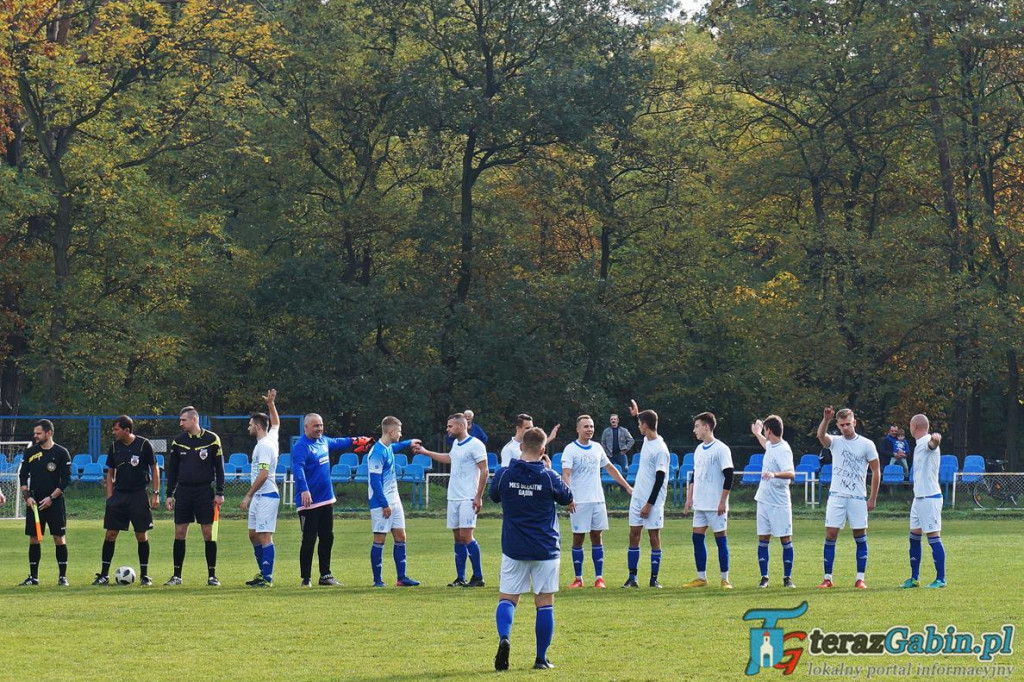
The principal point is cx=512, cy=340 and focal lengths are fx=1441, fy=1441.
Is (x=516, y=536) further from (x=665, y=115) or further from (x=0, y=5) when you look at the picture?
(x=665, y=115)

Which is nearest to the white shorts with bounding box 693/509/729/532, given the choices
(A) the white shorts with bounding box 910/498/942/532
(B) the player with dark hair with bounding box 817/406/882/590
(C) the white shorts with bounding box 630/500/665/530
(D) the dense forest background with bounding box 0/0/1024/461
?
(C) the white shorts with bounding box 630/500/665/530

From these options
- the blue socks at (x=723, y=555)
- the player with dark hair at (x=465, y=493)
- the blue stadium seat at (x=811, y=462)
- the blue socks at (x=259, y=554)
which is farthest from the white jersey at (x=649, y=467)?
the blue stadium seat at (x=811, y=462)

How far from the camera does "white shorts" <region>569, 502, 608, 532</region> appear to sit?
18.0m

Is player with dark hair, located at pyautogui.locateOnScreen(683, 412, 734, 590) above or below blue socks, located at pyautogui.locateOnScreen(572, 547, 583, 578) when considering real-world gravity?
above

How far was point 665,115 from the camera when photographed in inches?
1897

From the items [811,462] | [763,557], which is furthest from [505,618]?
[811,462]

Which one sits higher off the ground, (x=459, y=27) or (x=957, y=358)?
(x=459, y=27)

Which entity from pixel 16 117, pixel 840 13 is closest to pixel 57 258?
pixel 16 117

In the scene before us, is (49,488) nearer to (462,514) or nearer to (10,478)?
(462,514)

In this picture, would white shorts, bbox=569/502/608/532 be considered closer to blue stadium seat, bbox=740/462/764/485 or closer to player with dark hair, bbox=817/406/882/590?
player with dark hair, bbox=817/406/882/590

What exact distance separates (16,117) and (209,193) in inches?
300

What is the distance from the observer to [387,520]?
17.8 meters

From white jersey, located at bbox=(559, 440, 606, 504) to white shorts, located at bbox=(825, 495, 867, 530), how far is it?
285cm

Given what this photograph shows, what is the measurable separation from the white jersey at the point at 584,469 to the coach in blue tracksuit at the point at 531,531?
5.98 meters
